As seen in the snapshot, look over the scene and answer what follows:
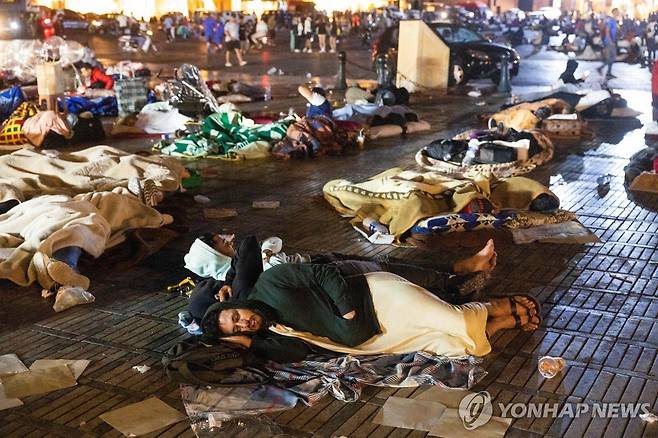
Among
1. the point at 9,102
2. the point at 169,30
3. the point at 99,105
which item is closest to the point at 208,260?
the point at 9,102

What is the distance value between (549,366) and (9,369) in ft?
10.1

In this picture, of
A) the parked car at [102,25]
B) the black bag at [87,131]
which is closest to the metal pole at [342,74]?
the black bag at [87,131]

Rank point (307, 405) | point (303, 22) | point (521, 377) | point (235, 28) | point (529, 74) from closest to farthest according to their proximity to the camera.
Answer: point (307, 405), point (521, 377), point (529, 74), point (235, 28), point (303, 22)

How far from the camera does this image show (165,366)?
4.65m

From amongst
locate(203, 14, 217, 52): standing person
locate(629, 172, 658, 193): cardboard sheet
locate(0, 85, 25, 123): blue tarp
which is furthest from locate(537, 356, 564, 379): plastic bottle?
locate(203, 14, 217, 52): standing person

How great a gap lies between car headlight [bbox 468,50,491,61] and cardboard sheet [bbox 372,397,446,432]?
1533 cm

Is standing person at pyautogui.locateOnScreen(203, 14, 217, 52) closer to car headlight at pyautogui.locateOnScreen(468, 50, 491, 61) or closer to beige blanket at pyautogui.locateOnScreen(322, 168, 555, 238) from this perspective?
car headlight at pyautogui.locateOnScreen(468, 50, 491, 61)

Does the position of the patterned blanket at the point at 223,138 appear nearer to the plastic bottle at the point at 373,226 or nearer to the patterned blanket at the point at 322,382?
the plastic bottle at the point at 373,226

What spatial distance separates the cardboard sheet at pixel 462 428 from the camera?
4.09m

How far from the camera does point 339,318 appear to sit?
4.68m

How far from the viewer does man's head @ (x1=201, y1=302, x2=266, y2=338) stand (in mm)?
4598

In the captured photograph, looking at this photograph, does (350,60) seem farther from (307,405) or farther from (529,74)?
(307,405)

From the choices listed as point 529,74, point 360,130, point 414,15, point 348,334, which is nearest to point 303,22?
point 414,15

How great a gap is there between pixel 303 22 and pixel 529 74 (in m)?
13.9
